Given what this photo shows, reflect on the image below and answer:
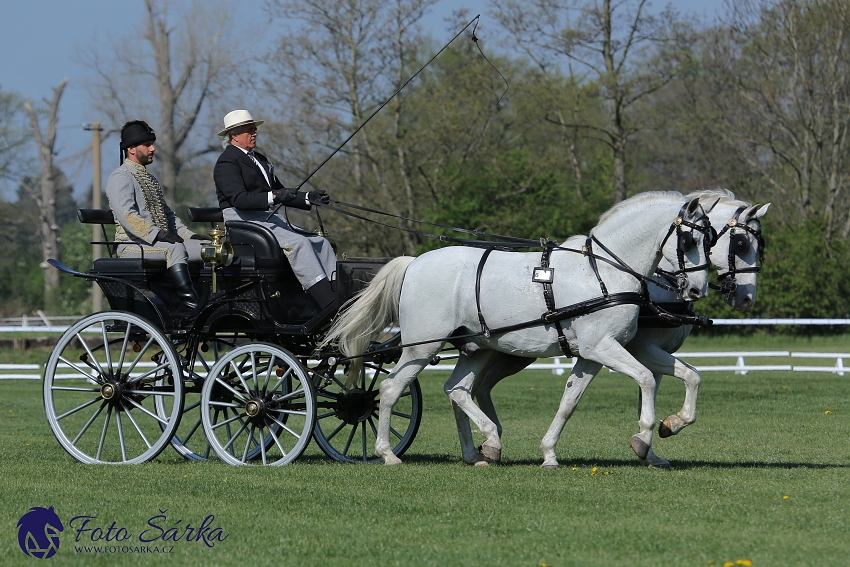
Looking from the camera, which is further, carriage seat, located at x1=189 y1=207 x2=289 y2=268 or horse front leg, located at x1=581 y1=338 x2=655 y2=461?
carriage seat, located at x1=189 y1=207 x2=289 y2=268

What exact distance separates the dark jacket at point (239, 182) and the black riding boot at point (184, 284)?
0.60 metres

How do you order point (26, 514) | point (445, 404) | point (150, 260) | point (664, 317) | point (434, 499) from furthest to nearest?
1. point (445, 404)
2. point (150, 260)
3. point (664, 317)
4. point (434, 499)
5. point (26, 514)

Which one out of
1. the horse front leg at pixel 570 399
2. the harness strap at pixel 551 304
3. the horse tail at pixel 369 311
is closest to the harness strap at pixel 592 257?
the harness strap at pixel 551 304

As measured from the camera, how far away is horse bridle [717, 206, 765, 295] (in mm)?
8016

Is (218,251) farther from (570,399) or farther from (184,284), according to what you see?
(570,399)

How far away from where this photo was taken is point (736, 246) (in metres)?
8.02

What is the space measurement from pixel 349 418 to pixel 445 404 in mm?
6838

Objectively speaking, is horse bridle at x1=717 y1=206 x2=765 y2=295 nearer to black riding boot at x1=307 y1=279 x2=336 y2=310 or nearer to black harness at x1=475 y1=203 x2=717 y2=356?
black harness at x1=475 y1=203 x2=717 y2=356

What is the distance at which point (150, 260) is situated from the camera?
29.7 ft

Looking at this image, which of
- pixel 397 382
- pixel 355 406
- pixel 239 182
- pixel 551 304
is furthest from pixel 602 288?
pixel 239 182

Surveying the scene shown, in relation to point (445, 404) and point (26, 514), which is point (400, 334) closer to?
point (26, 514)

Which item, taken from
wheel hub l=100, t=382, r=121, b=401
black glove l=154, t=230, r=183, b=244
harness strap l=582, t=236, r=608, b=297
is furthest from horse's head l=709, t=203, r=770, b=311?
wheel hub l=100, t=382, r=121, b=401

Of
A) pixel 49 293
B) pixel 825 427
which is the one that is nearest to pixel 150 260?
pixel 825 427

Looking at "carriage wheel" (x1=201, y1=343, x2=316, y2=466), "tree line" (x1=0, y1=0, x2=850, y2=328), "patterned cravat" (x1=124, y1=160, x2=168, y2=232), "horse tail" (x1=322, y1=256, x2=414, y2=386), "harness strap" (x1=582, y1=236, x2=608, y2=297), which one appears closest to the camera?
"harness strap" (x1=582, y1=236, x2=608, y2=297)
